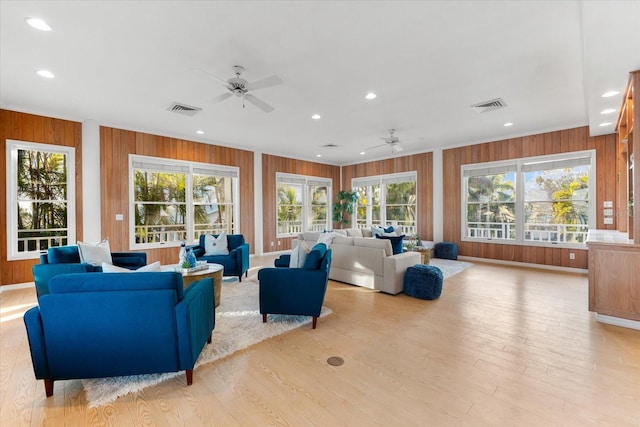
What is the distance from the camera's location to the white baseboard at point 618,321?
3.15m

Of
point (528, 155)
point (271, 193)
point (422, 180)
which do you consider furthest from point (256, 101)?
point (528, 155)

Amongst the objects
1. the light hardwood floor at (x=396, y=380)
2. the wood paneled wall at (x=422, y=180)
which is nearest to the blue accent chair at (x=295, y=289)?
the light hardwood floor at (x=396, y=380)

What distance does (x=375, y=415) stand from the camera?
1848 millimetres

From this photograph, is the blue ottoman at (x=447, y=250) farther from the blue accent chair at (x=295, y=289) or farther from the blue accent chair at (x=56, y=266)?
the blue accent chair at (x=56, y=266)

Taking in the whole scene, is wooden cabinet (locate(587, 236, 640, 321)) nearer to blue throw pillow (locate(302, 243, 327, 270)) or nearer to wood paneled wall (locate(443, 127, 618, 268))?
wood paneled wall (locate(443, 127, 618, 268))

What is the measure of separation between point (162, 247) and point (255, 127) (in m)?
3.34

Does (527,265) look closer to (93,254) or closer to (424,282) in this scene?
(424,282)

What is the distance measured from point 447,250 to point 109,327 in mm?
7003

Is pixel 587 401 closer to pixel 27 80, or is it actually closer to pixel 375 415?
pixel 375 415

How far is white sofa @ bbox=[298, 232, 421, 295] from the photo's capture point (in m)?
4.40

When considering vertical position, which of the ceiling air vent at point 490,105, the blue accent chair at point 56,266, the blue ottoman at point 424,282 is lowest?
the blue ottoman at point 424,282

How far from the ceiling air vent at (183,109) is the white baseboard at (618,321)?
247 inches

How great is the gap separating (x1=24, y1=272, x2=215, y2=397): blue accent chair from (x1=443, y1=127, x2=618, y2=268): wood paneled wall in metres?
7.00

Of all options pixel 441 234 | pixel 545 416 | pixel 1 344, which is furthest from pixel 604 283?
pixel 1 344
